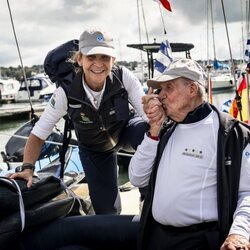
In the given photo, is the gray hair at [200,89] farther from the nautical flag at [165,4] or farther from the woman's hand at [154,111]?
the nautical flag at [165,4]

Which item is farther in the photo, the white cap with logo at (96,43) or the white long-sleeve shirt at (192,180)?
the white cap with logo at (96,43)

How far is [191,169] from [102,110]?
1.05 metres

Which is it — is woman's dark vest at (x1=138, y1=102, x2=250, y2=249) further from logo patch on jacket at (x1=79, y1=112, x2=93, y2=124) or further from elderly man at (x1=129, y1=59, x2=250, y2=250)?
logo patch on jacket at (x1=79, y1=112, x2=93, y2=124)

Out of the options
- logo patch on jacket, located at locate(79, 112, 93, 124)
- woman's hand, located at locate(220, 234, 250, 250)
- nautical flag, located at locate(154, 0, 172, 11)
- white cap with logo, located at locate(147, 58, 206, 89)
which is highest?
nautical flag, located at locate(154, 0, 172, 11)

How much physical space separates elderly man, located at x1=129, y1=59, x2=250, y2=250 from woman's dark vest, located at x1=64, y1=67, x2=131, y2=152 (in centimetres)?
73

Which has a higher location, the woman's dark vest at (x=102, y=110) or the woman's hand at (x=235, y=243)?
the woman's dark vest at (x=102, y=110)

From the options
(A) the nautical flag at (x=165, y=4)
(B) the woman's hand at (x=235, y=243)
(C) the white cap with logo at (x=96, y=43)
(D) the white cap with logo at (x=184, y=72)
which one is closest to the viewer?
(B) the woman's hand at (x=235, y=243)

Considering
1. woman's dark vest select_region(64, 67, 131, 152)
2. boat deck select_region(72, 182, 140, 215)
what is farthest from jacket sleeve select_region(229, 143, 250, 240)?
boat deck select_region(72, 182, 140, 215)

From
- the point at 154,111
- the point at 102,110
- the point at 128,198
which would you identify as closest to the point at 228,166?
the point at 154,111

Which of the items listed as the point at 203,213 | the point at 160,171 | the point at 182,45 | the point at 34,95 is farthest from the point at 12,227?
the point at 34,95

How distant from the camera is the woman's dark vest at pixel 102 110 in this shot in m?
2.94

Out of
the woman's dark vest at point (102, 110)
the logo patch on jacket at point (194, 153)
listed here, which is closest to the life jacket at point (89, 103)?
the woman's dark vest at point (102, 110)

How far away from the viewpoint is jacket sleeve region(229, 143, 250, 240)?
193 cm

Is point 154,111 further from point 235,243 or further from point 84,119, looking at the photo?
point 84,119
